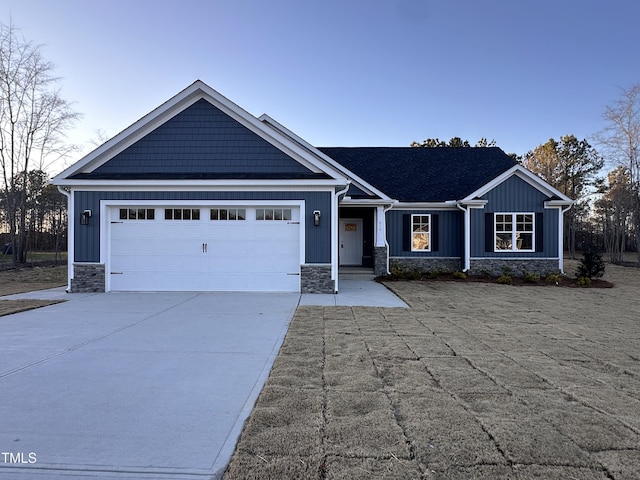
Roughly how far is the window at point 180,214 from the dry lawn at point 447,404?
17.2ft

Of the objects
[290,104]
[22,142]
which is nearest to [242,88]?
[290,104]

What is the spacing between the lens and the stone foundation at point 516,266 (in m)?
14.1

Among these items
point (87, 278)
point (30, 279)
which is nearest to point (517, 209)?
point (87, 278)

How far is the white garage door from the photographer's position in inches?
407

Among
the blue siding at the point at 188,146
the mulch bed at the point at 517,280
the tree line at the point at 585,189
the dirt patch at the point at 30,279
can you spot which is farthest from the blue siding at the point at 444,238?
the tree line at the point at 585,189

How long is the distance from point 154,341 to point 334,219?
5870 millimetres

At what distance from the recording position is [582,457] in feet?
7.95

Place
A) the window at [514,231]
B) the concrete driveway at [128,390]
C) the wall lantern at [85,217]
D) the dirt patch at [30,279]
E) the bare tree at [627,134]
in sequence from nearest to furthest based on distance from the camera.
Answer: the concrete driveway at [128,390], the wall lantern at [85,217], the dirt patch at [30,279], the window at [514,231], the bare tree at [627,134]

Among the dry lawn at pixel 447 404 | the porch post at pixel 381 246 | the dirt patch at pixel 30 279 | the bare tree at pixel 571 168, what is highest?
the bare tree at pixel 571 168

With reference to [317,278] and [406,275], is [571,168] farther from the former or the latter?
[317,278]

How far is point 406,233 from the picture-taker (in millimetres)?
15000

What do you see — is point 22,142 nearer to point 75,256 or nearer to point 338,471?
point 75,256

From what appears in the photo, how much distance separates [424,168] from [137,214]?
12.2m

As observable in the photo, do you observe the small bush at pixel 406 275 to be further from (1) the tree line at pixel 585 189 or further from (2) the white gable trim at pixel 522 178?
(1) the tree line at pixel 585 189
